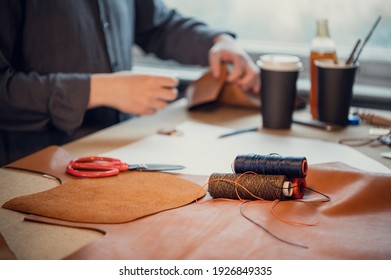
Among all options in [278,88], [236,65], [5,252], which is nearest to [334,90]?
[278,88]

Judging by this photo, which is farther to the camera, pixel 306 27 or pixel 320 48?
pixel 306 27

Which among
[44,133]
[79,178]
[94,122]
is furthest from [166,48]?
[79,178]

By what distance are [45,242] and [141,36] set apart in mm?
1041

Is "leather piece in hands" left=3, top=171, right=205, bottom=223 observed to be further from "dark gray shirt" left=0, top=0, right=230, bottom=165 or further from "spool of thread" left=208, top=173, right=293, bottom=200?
"dark gray shirt" left=0, top=0, right=230, bottom=165

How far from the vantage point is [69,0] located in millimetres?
1278

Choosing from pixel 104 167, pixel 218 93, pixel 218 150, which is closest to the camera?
pixel 104 167

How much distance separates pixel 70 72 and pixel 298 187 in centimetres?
69

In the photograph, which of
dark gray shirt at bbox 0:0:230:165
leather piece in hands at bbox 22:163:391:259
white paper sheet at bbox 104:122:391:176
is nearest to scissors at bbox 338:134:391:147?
white paper sheet at bbox 104:122:391:176

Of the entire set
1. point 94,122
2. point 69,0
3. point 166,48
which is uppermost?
point 69,0

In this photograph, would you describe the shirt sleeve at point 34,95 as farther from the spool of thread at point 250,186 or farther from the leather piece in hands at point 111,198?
the spool of thread at point 250,186

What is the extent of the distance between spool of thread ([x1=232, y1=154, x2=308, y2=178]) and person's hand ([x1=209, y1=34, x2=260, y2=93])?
1.90 feet

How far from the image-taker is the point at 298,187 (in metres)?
0.82

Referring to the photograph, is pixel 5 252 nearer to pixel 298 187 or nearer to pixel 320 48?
pixel 298 187
